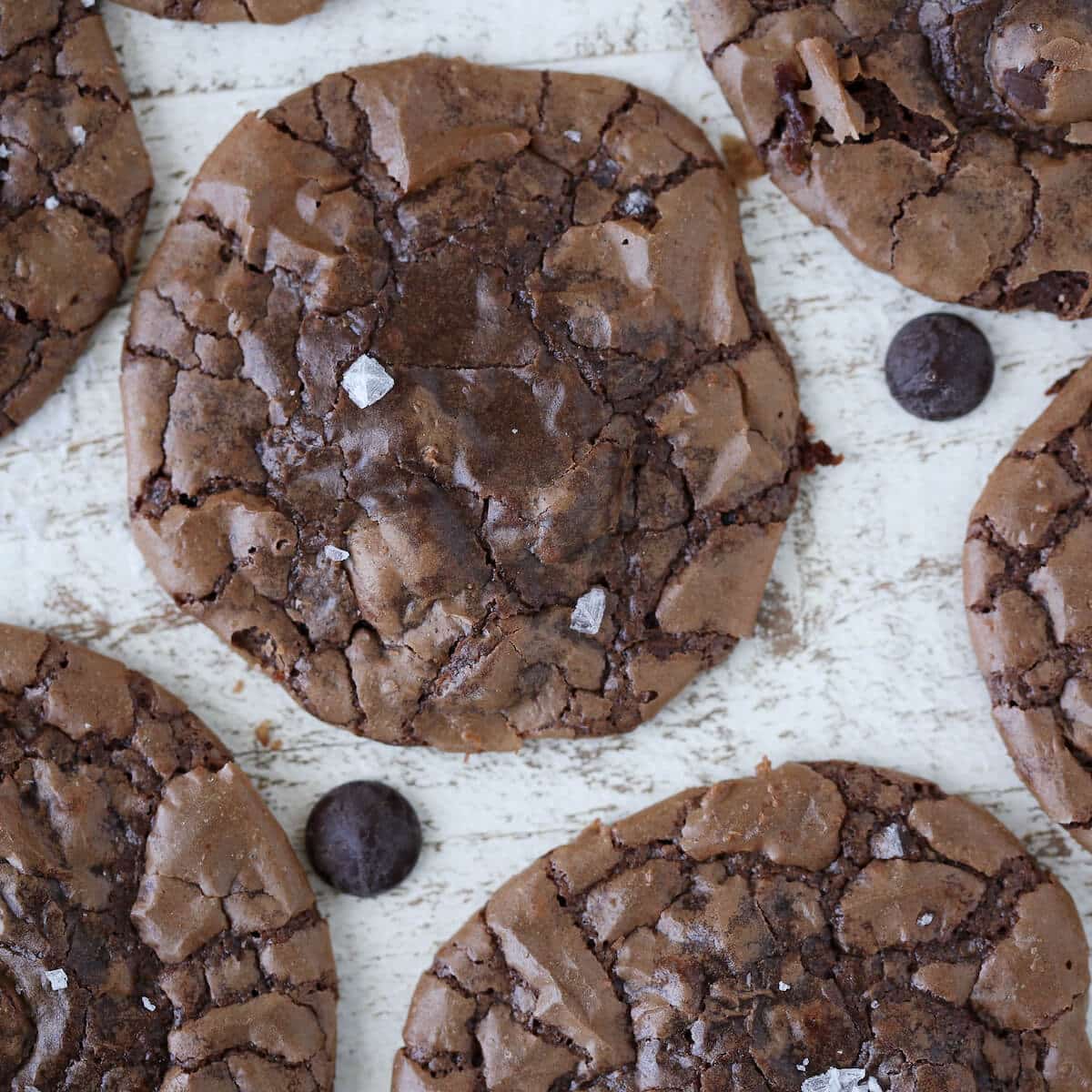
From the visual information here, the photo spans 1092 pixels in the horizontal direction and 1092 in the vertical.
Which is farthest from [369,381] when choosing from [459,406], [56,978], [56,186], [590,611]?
[56,978]

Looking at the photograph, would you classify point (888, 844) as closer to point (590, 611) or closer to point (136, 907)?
point (590, 611)

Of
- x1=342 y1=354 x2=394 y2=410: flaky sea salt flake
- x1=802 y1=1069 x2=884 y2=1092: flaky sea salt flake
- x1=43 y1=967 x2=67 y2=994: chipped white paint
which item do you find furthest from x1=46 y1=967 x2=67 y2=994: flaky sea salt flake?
x1=802 y1=1069 x2=884 y2=1092: flaky sea salt flake

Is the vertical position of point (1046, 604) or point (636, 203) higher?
point (636, 203)

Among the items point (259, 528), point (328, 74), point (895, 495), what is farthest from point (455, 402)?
point (895, 495)

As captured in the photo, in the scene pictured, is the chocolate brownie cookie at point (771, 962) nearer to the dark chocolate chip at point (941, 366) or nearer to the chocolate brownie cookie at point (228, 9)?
the dark chocolate chip at point (941, 366)

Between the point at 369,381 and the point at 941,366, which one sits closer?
the point at 369,381

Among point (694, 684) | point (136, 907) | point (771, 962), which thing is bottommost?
point (771, 962)

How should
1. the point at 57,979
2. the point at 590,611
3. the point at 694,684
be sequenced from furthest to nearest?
the point at 694,684 < the point at 590,611 < the point at 57,979
